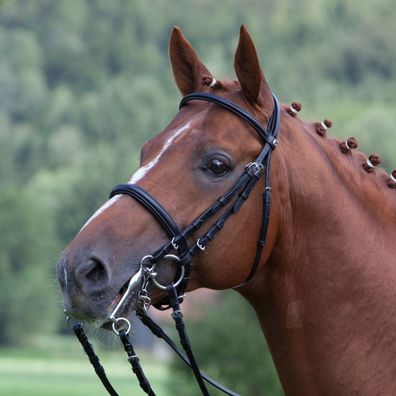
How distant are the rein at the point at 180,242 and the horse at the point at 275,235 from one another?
1 cm

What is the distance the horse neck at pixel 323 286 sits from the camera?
5.16 meters

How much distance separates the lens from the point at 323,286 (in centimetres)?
525

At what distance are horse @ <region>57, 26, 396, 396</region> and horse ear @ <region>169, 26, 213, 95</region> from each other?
0.11 metres

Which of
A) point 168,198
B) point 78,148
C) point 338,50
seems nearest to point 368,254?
point 168,198

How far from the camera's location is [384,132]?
74.6 metres

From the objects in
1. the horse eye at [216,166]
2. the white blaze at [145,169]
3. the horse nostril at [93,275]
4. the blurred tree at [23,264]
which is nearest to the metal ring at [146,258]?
the horse nostril at [93,275]

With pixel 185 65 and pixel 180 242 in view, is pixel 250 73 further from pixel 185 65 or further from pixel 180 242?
pixel 180 242

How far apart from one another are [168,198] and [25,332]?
292 feet

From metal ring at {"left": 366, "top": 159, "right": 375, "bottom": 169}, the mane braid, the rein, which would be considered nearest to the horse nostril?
the rein

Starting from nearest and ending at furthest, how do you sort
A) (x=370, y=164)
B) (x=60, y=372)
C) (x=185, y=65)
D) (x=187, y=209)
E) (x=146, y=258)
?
(x=146, y=258) < (x=187, y=209) < (x=370, y=164) < (x=185, y=65) < (x=60, y=372)

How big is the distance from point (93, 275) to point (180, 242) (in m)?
0.50

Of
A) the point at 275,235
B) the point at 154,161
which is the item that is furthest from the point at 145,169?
the point at 275,235

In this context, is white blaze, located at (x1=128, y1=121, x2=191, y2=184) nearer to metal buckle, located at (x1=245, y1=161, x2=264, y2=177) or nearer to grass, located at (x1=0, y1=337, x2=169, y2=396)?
metal buckle, located at (x1=245, y1=161, x2=264, y2=177)

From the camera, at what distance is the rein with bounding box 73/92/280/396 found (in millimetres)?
4961
